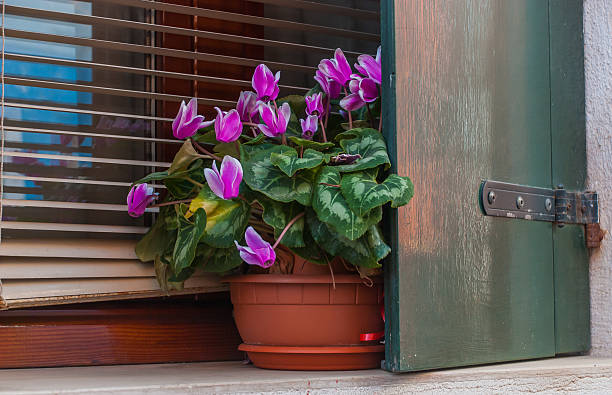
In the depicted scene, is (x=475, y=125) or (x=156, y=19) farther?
(x=156, y=19)

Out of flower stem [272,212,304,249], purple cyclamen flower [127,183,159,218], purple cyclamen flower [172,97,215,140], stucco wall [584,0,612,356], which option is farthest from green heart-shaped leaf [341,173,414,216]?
stucco wall [584,0,612,356]

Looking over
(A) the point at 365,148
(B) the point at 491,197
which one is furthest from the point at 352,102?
(B) the point at 491,197

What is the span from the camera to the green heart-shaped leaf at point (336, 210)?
131 cm

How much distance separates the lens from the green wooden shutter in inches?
56.9

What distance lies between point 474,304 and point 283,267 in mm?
415

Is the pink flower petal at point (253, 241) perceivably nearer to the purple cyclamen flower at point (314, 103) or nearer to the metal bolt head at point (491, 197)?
the purple cyclamen flower at point (314, 103)

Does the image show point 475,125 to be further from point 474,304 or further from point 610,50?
point 610,50

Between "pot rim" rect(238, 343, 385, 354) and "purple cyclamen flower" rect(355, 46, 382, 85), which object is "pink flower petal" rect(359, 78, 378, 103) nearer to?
"purple cyclamen flower" rect(355, 46, 382, 85)

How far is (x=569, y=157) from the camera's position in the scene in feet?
5.98

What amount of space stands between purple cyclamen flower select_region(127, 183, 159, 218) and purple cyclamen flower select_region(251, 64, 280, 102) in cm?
31

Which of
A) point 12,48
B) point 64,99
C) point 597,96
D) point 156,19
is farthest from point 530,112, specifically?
point 12,48

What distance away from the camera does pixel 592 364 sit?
1.66 m

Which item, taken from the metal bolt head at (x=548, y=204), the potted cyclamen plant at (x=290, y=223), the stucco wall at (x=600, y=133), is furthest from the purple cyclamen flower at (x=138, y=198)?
the stucco wall at (x=600, y=133)

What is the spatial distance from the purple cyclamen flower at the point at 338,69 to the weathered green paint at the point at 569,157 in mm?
565
